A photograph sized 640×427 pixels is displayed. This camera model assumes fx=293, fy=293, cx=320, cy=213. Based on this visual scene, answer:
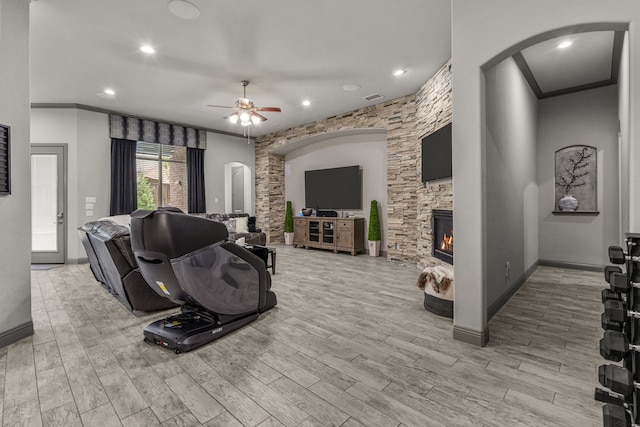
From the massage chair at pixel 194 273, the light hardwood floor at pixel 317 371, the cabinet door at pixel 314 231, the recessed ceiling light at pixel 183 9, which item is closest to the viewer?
the light hardwood floor at pixel 317 371

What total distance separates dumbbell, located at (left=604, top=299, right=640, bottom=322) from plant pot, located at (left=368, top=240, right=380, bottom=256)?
16.9ft

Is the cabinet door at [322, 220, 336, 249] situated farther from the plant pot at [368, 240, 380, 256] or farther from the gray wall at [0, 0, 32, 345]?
the gray wall at [0, 0, 32, 345]

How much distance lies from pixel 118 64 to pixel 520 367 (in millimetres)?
5696

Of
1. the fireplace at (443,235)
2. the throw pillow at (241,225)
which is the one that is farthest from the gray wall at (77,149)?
the fireplace at (443,235)

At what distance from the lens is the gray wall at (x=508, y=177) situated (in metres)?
2.88

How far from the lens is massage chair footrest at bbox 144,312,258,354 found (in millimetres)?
2227

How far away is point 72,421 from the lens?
4.98 feet

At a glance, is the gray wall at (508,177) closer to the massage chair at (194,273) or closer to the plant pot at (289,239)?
the massage chair at (194,273)

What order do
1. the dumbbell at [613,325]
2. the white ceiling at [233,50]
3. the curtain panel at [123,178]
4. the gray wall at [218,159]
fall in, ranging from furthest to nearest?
1. the gray wall at [218,159]
2. the curtain panel at [123,178]
3. the white ceiling at [233,50]
4. the dumbbell at [613,325]

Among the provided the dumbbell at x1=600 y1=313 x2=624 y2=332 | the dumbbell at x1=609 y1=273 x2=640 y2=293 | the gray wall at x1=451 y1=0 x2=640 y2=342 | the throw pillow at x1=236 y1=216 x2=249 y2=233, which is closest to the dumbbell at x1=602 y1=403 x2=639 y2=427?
the dumbbell at x1=600 y1=313 x2=624 y2=332

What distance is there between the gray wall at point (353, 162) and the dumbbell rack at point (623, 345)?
17.0 feet

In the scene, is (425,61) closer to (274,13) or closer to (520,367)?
(274,13)

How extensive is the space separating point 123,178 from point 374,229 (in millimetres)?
5497

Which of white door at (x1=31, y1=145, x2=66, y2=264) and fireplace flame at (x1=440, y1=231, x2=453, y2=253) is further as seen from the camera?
white door at (x1=31, y1=145, x2=66, y2=264)
